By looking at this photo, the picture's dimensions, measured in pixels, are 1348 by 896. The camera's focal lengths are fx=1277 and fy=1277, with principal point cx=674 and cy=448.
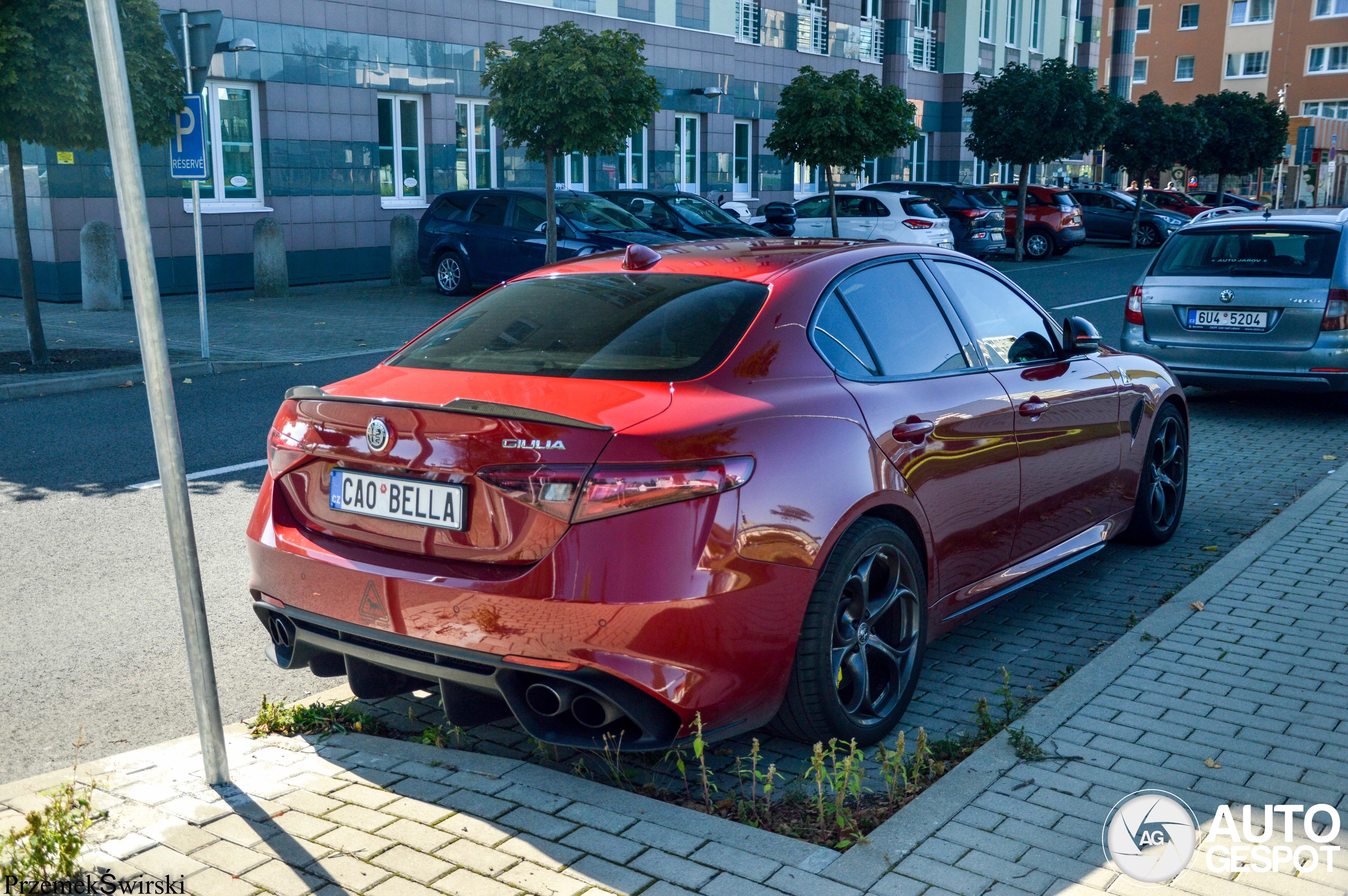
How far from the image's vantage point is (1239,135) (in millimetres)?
46719

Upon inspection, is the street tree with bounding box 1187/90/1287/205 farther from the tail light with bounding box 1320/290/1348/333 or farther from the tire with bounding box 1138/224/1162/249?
the tail light with bounding box 1320/290/1348/333

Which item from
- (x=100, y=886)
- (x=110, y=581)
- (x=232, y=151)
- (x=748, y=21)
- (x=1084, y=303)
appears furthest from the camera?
(x=748, y=21)

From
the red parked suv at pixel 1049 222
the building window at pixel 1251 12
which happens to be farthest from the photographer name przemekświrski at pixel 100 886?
the building window at pixel 1251 12

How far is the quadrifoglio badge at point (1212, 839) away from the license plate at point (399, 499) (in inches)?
73.0

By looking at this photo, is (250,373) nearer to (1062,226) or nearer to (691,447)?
(691,447)

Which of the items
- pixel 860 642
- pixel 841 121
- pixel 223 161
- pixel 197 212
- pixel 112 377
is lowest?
pixel 112 377

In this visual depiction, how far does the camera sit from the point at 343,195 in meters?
22.5

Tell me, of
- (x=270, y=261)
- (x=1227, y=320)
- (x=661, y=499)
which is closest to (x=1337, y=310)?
(x=1227, y=320)

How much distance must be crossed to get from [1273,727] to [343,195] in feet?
68.1

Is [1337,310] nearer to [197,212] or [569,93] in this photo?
[197,212]

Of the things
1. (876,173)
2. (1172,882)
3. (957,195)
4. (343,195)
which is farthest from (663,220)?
(876,173)

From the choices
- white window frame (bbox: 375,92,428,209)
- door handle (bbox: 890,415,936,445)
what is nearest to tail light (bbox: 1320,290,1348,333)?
door handle (bbox: 890,415,936,445)

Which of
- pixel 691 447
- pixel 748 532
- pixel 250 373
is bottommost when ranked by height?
pixel 250 373

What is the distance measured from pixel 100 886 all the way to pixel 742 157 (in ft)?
108
